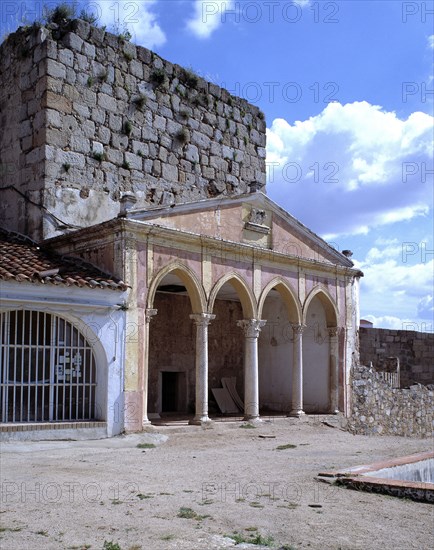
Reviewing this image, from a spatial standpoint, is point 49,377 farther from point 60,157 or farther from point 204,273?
point 60,157

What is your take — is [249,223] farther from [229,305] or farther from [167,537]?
[167,537]

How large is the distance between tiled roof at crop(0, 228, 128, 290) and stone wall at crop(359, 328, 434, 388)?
44.0 feet

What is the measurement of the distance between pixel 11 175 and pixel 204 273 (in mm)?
5612

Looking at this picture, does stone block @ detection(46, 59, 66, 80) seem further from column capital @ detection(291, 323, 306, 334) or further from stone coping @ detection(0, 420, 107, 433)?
column capital @ detection(291, 323, 306, 334)

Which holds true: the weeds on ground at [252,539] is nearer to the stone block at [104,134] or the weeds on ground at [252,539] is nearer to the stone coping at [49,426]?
the stone coping at [49,426]

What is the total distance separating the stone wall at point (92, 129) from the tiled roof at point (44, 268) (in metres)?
1.09

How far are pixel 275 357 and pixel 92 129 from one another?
8.87 m

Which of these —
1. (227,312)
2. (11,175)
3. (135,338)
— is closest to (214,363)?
(227,312)

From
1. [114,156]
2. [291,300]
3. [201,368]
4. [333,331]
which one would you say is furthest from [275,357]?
[114,156]

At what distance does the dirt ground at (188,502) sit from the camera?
622 centimetres

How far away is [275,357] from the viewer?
69.0 feet

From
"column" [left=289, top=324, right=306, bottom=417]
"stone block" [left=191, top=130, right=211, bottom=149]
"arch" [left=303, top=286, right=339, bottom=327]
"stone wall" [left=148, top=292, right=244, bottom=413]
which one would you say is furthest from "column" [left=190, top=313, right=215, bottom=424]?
"stone block" [left=191, top=130, right=211, bottom=149]

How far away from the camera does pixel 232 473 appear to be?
9.93m

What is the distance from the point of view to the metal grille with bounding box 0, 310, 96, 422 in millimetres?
12898
